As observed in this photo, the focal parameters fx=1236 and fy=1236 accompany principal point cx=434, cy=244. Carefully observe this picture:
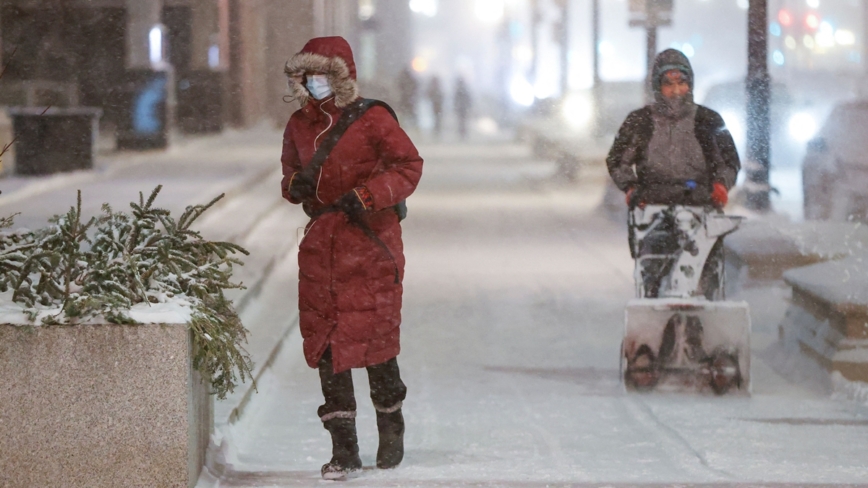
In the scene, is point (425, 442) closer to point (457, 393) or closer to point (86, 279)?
point (457, 393)

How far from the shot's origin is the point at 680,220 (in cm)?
670

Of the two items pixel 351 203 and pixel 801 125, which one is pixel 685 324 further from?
pixel 801 125

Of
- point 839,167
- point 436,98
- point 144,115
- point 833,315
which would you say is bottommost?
point 833,315

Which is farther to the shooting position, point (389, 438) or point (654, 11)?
point (654, 11)

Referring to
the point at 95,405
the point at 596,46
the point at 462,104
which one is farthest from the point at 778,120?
the point at 95,405

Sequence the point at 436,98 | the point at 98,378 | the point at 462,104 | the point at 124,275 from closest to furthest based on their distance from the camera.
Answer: the point at 98,378 → the point at 124,275 → the point at 436,98 → the point at 462,104

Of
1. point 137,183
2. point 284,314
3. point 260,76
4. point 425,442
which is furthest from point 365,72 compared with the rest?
point 425,442

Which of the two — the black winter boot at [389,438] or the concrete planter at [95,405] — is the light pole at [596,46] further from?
the concrete planter at [95,405]

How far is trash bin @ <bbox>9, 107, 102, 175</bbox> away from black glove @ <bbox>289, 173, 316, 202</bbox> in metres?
12.4

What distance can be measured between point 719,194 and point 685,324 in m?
0.73

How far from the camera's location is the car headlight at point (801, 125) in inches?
885

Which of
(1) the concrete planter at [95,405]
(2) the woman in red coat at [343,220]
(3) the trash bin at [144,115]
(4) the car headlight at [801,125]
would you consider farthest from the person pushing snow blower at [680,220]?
(4) the car headlight at [801,125]

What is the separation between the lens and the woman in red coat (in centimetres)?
473

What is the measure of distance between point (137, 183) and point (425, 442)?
10.8m
